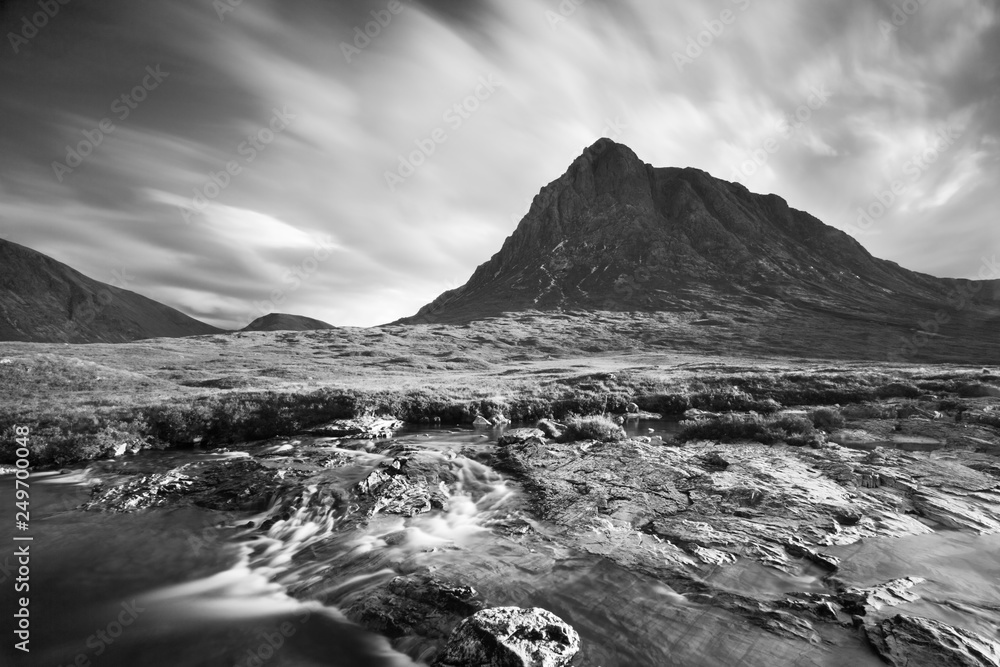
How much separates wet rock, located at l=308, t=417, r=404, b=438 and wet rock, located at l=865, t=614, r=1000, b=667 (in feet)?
69.7

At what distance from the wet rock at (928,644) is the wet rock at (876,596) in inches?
20.0

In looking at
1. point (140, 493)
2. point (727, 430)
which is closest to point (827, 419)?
point (727, 430)

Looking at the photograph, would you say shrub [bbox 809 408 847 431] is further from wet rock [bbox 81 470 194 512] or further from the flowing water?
wet rock [bbox 81 470 194 512]

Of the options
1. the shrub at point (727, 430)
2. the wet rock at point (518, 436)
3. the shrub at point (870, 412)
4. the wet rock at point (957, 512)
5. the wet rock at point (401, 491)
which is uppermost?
the shrub at point (870, 412)

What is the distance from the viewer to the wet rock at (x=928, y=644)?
20.5 ft

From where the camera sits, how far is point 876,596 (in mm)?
7883

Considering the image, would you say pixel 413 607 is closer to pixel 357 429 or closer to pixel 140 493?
pixel 140 493

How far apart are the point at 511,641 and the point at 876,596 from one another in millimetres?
6421

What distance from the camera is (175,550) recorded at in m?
11.2

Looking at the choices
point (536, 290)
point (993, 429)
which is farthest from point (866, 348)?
point (536, 290)

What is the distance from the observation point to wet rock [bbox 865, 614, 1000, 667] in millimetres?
6258

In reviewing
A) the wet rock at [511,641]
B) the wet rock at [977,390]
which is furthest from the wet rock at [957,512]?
the wet rock at [977,390]

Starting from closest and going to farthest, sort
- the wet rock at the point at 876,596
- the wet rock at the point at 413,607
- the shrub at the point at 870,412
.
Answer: the wet rock at the point at 876,596, the wet rock at the point at 413,607, the shrub at the point at 870,412

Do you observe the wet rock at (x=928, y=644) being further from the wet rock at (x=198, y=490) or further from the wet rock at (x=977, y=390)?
the wet rock at (x=977, y=390)
